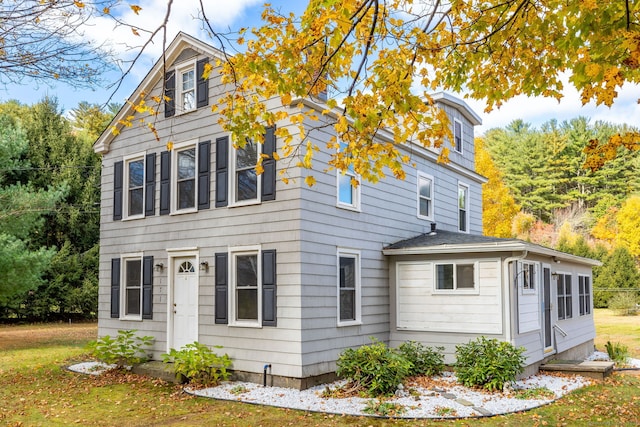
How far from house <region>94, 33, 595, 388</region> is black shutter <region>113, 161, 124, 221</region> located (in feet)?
0.15

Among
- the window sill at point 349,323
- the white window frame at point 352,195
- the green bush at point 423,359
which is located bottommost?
the green bush at point 423,359

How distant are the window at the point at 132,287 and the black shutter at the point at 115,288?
204mm

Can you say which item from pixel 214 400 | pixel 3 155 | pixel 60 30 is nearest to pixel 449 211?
pixel 214 400

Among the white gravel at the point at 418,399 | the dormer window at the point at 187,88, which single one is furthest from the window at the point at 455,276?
the dormer window at the point at 187,88

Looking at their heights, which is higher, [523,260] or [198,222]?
[198,222]

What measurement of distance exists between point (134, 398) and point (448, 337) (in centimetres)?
624

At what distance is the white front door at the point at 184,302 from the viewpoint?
11.7 meters

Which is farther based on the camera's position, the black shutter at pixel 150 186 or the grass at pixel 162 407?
the black shutter at pixel 150 186

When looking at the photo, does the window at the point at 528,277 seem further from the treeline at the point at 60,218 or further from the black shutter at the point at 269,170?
the treeline at the point at 60,218

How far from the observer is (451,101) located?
624 inches

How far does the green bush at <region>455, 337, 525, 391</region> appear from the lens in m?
9.92

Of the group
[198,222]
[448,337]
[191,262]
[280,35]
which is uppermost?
[280,35]

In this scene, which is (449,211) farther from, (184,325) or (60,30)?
(60,30)

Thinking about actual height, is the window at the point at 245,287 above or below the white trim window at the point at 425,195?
below
